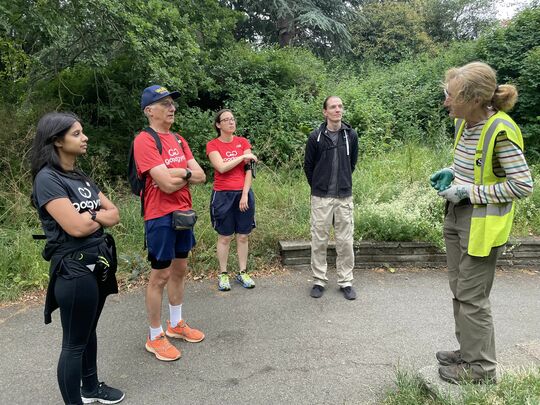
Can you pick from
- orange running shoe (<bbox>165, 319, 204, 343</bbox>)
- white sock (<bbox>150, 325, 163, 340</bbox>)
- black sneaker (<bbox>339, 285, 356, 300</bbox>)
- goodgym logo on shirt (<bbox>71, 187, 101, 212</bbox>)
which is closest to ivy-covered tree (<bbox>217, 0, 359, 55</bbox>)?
black sneaker (<bbox>339, 285, 356, 300</bbox>)

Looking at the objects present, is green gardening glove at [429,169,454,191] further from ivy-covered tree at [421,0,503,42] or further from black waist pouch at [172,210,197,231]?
ivy-covered tree at [421,0,503,42]

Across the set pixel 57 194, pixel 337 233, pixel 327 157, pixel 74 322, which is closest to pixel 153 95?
pixel 57 194

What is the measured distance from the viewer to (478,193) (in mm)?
2461

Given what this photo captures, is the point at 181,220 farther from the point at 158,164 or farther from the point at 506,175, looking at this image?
the point at 506,175

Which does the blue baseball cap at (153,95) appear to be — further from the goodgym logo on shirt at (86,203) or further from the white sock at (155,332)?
the white sock at (155,332)

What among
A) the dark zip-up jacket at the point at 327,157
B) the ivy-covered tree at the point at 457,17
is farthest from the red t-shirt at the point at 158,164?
the ivy-covered tree at the point at 457,17

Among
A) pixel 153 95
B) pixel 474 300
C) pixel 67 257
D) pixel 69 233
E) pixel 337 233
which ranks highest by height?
pixel 153 95

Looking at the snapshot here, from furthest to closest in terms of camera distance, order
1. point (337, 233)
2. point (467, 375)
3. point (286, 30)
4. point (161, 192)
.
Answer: point (286, 30) < point (337, 233) < point (161, 192) < point (467, 375)

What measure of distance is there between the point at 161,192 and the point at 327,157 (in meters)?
1.94

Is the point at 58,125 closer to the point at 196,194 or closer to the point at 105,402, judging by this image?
the point at 105,402

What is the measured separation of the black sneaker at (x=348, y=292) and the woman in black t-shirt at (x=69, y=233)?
106 inches

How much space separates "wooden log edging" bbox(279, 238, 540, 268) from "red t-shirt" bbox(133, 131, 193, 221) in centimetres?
222

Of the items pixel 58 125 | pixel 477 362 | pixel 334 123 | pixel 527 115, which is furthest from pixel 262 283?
pixel 527 115

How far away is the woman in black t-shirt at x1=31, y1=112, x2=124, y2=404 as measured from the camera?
2.45 m
